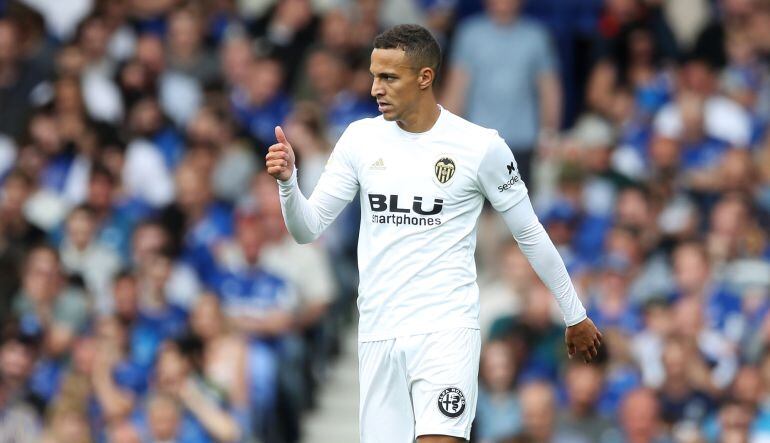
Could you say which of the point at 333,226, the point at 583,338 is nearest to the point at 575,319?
the point at 583,338

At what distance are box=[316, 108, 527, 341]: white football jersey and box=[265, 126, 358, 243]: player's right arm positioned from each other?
0.12m

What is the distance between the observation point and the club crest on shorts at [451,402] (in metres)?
7.34

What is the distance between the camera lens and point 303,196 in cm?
748

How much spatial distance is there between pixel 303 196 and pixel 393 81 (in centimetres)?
63

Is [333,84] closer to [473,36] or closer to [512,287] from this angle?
[473,36]

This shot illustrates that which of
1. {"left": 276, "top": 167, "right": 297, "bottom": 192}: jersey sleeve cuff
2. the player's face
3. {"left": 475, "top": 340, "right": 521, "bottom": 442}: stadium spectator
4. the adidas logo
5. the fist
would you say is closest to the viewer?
the fist

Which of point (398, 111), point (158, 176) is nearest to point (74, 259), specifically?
point (158, 176)

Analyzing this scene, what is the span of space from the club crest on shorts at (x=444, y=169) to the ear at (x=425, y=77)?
336 mm

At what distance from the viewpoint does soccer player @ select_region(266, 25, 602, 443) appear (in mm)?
7457

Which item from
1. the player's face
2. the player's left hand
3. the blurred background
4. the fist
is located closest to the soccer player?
Answer: the player's face

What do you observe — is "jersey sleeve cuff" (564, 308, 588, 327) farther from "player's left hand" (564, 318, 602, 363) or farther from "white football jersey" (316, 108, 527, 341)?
"white football jersey" (316, 108, 527, 341)

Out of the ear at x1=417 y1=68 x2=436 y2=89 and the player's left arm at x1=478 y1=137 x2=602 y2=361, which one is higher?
the ear at x1=417 y1=68 x2=436 y2=89

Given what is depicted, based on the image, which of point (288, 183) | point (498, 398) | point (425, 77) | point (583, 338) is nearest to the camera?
point (288, 183)

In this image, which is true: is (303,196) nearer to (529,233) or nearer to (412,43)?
(412,43)
